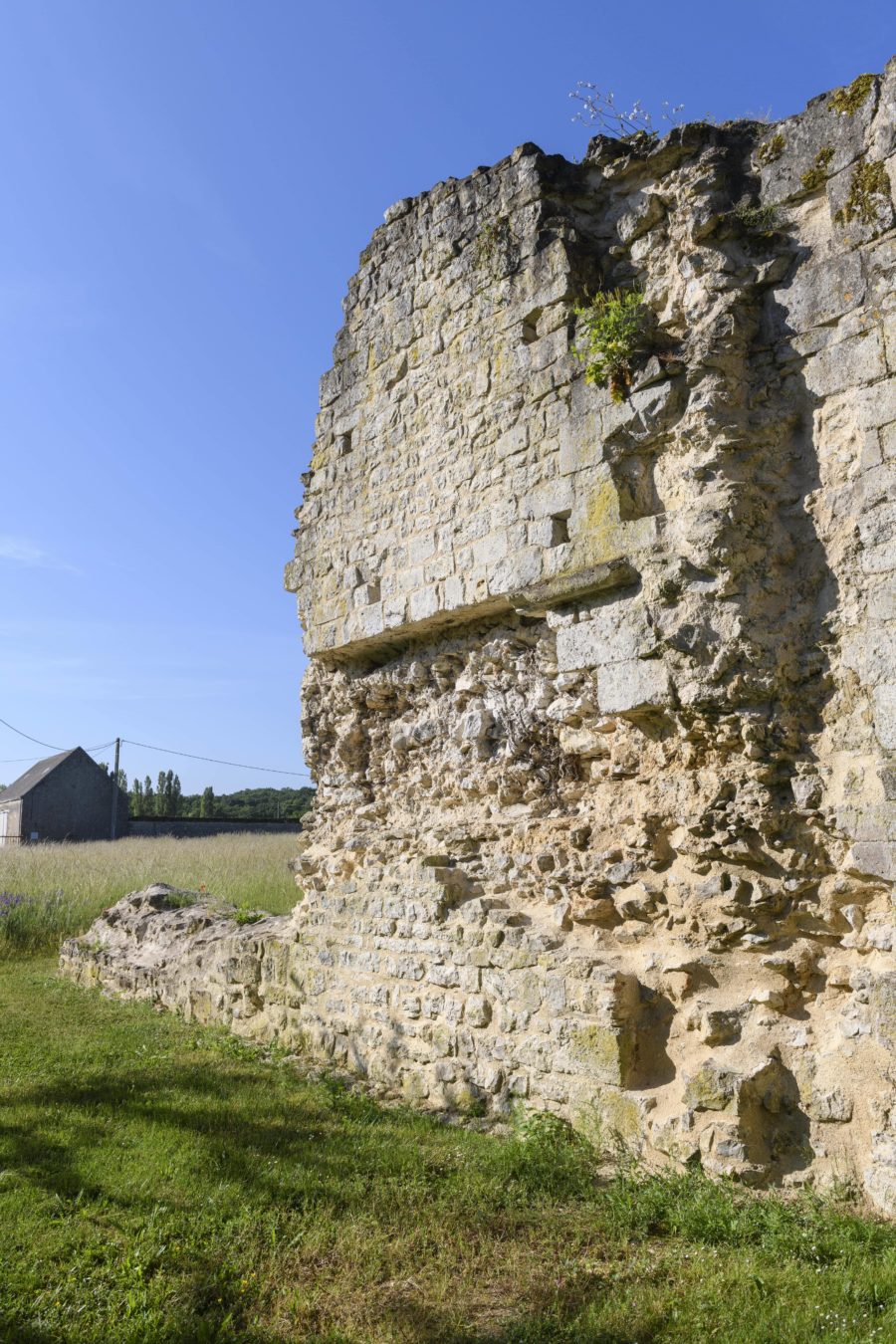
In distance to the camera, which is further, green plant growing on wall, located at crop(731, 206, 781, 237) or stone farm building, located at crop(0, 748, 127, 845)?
stone farm building, located at crop(0, 748, 127, 845)

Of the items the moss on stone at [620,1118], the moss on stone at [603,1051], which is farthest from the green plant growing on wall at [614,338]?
the moss on stone at [620,1118]

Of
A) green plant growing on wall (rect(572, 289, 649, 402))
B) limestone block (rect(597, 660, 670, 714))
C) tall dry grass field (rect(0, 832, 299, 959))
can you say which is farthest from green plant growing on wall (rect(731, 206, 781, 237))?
tall dry grass field (rect(0, 832, 299, 959))

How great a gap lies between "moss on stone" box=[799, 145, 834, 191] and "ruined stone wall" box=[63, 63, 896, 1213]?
0.04ft

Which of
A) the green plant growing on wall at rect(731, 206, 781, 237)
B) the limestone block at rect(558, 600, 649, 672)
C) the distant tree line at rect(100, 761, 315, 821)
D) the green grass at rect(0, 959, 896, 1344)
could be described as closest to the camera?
the green grass at rect(0, 959, 896, 1344)

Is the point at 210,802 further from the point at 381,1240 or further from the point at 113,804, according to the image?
the point at 381,1240

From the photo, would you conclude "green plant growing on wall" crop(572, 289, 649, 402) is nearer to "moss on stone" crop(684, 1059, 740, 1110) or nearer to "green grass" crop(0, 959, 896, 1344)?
"moss on stone" crop(684, 1059, 740, 1110)

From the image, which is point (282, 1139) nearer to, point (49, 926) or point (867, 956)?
point (867, 956)

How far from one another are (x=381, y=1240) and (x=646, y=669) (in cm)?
277

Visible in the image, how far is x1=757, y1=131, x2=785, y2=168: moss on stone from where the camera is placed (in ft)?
15.5

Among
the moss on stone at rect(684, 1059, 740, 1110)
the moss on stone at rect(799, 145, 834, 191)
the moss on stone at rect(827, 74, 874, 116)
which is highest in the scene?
the moss on stone at rect(827, 74, 874, 116)

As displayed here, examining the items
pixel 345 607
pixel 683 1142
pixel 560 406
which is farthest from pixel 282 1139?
pixel 560 406

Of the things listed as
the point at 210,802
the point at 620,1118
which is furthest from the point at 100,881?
the point at 210,802

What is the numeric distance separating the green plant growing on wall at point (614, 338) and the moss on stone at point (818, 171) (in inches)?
36.7

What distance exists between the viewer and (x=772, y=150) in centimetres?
474
